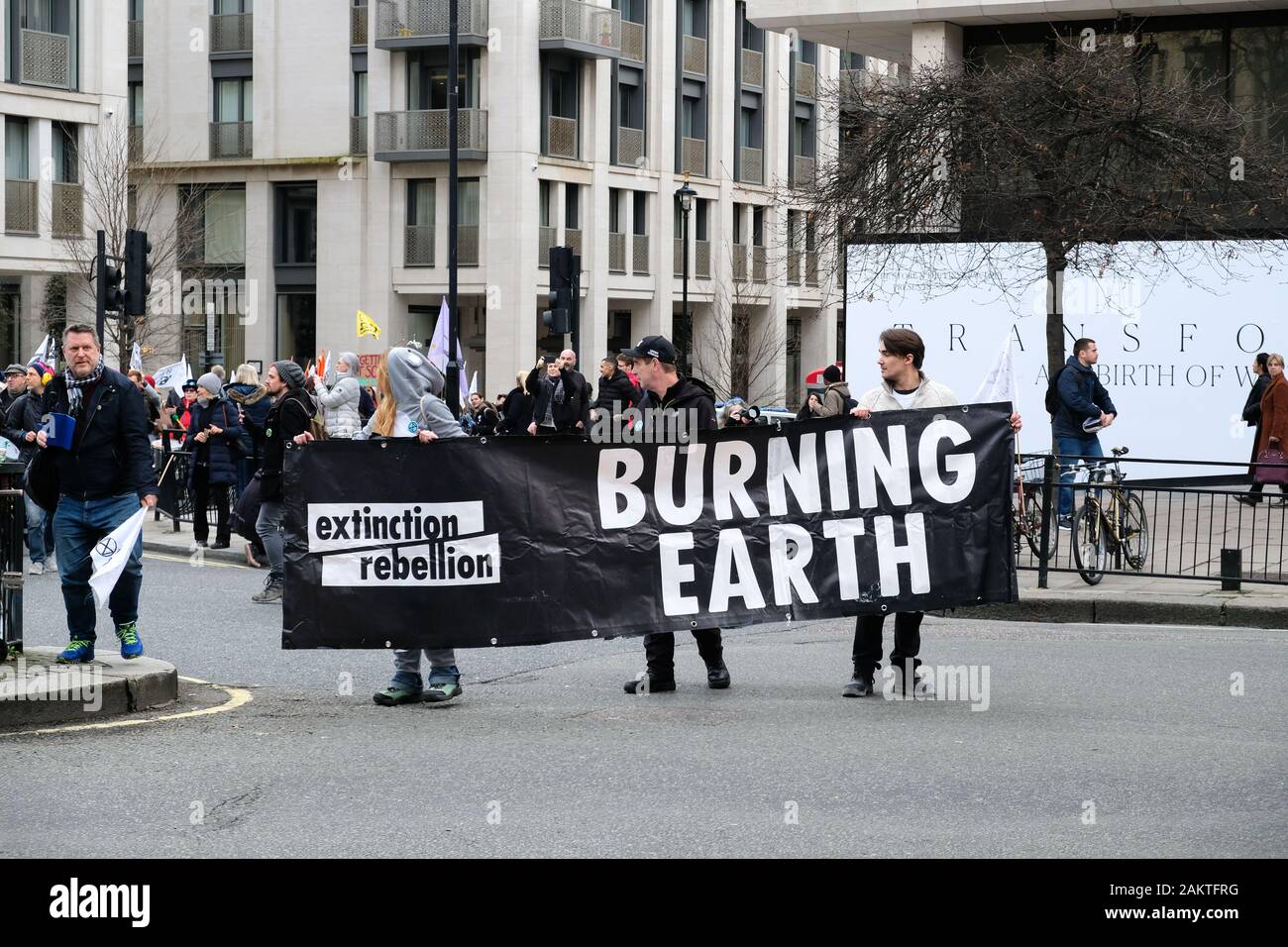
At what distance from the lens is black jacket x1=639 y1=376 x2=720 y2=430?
10078mm

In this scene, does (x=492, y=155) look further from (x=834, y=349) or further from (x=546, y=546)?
(x=546, y=546)

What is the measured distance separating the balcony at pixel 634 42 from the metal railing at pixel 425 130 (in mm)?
5799

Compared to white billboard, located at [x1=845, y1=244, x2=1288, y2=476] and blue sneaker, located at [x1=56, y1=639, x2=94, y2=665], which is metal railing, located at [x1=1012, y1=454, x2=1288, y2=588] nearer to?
blue sneaker, located at [x1=56, y1=639, x2=94, y2=665]

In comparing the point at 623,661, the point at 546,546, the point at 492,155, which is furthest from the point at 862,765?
the point at 492,155

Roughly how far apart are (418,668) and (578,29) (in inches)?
1639

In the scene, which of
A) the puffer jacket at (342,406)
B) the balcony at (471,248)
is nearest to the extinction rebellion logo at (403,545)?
the puffer jacket at (342,406)

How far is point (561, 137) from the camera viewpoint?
164 feet

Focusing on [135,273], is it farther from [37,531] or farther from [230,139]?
[230,139]

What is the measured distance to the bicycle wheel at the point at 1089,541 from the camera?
14.7 m

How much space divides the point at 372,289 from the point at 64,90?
10.2 m

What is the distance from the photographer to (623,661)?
11.5 metres

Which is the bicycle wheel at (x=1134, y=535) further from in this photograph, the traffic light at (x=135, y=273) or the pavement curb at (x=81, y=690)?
the traffic light at (x=135, y=273)

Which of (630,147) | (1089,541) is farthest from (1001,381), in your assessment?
(630,147)

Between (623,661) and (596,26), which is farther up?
(596,26)
